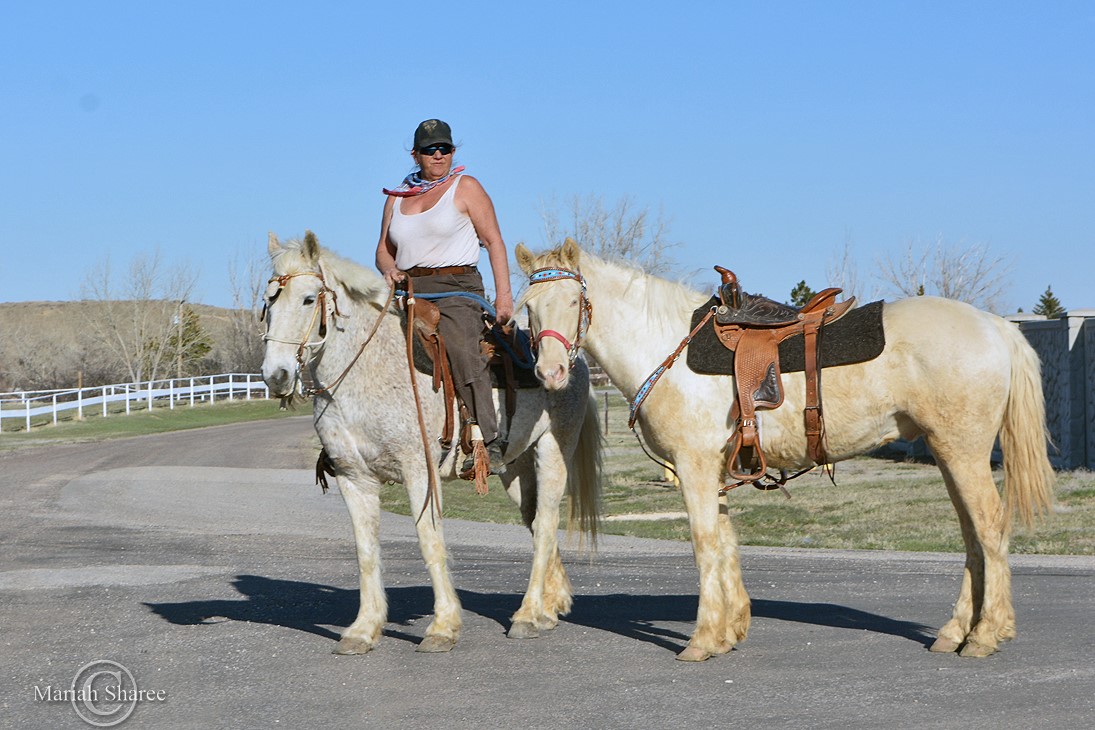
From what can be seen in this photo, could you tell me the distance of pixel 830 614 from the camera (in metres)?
8.11

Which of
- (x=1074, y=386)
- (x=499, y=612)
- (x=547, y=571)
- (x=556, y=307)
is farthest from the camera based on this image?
(x=1074, y=386)

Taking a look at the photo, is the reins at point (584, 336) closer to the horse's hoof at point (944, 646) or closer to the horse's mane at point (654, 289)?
the horse's mane at point (654, 289)

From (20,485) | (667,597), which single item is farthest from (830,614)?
(20,485)

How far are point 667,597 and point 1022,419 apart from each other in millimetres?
3157

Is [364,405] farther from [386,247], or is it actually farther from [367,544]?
[386,247]

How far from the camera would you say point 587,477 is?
8.65m

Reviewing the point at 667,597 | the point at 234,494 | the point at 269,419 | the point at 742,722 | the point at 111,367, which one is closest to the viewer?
the point at 742,722

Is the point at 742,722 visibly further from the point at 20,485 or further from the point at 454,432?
the point at 20,485

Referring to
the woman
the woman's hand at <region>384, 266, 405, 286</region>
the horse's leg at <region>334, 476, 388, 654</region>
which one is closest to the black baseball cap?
the woman

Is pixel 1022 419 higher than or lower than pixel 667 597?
higher

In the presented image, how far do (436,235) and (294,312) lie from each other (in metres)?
1.13

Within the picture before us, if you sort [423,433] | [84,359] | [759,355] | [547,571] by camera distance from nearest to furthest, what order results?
[759,355] → [423,433] → [547,571] → [84,359]

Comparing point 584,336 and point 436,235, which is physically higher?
point 436,235

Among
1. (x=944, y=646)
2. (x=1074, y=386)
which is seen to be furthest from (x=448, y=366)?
(x=1074, y=386)
